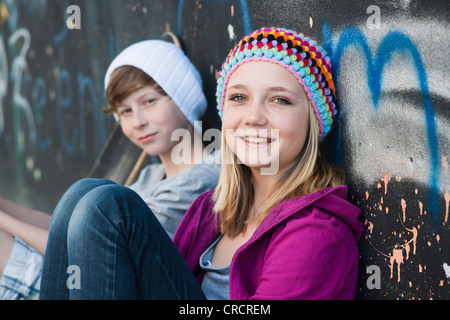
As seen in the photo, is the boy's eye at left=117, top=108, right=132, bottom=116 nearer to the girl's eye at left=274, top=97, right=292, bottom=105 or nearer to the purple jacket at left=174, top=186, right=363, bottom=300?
the girl's eye at left=274, top=97, right=292, bottom=105

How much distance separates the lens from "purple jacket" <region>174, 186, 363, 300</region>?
1754 mm

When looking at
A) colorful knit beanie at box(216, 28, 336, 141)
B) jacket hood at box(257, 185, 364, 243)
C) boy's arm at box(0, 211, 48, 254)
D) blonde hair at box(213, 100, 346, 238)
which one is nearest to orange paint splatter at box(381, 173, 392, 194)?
jacket hood at box(257, 185, 364, 243)

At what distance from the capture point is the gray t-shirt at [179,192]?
2.76 meters

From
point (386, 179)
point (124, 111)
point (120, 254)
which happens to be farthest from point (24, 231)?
point (386, 179)

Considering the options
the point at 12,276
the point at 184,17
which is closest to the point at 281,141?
the point at 12,276

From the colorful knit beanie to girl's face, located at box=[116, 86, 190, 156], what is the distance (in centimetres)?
88

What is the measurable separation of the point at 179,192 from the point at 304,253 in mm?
1109

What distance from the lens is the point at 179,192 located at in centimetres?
276

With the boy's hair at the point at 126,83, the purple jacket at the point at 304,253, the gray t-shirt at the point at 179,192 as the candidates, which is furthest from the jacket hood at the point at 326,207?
the boy's hair at the point at 126,83

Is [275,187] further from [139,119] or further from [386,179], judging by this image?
[139,119]

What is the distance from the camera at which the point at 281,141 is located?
206 cm

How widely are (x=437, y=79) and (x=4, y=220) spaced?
1975mm
